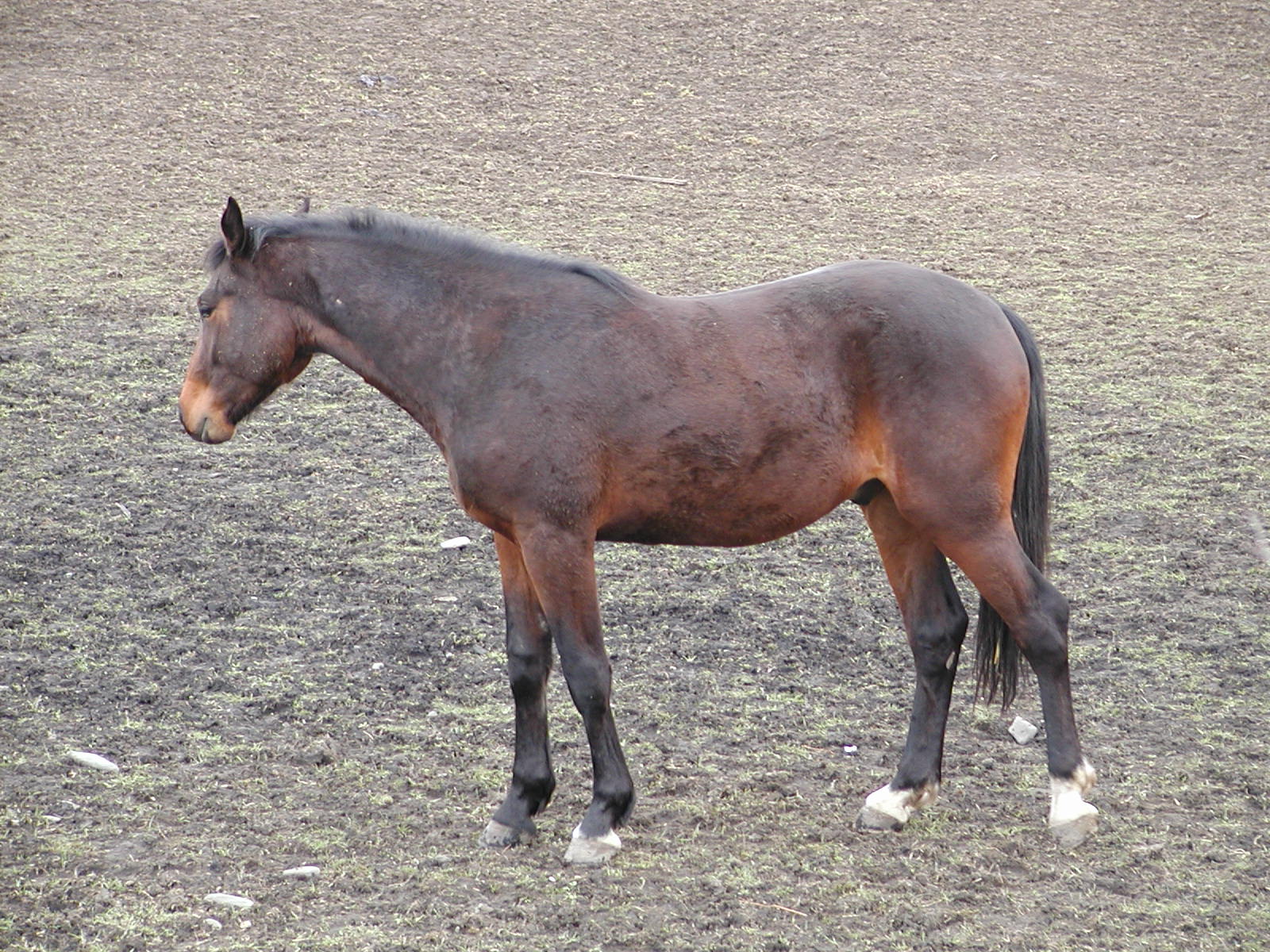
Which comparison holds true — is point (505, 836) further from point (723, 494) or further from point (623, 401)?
point (623, 401)

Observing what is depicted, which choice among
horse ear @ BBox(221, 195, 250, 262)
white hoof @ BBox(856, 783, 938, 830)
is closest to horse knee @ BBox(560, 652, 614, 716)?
white hoof @ BBox(856, 783, 938, 830)

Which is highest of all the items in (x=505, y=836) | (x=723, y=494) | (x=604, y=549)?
(x=723, y=494)

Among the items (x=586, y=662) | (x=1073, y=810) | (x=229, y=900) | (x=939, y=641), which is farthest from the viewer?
(x=939, y=641)

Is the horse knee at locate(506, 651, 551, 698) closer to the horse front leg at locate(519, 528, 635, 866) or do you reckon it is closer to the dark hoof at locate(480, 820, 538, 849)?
the horse front leg at locate(519, 528, 635, 866)

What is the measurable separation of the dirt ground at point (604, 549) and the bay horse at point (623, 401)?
0.38 m

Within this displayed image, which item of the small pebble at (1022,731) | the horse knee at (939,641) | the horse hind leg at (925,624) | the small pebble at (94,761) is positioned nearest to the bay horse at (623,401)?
the horse hind leg at (925,624)

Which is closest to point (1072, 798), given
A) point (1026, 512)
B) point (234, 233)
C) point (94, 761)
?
point (1026, 512)

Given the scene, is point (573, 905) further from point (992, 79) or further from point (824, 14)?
point (824, 14)

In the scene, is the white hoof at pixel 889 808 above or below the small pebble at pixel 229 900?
above

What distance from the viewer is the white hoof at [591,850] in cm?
407

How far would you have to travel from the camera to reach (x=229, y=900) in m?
3.81

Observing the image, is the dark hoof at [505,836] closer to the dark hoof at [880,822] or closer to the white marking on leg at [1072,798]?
the dark hoof at [880,822]

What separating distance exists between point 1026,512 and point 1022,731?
912 mm

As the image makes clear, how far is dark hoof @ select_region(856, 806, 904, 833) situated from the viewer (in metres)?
4.25
